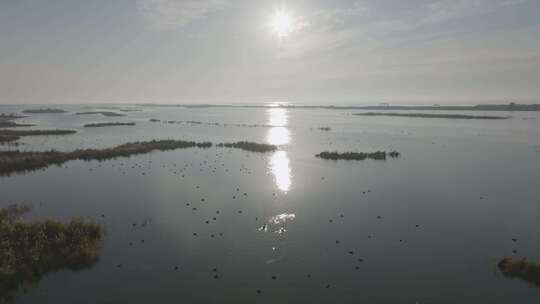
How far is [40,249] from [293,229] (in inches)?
548

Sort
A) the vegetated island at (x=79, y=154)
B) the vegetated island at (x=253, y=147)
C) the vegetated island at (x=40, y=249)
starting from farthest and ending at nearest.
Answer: the vegetated island at (x=253, y=147) < the vegetated island at (x=79, y=154) < the vegetated island at (x=40, y=249)

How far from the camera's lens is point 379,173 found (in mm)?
41125

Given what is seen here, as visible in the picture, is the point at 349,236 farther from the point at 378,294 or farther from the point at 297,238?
the point at 378,294

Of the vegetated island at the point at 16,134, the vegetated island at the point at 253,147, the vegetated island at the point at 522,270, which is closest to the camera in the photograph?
the vegetated island at the point at 522,270

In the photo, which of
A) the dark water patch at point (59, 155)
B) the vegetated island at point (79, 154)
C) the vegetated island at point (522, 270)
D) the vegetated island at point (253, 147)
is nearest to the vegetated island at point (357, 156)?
the vegetated island at point (253, 147)

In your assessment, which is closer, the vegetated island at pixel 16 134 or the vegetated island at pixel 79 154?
the vegetated island at pixel 79 154

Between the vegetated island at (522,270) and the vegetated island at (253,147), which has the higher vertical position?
the vegetated island at (253,147)

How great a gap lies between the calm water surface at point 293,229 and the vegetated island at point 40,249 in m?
0.68

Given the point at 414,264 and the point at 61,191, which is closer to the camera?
the point at 414,264

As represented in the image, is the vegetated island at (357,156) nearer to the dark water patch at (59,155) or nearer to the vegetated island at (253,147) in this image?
the vegetated island at (253,147)

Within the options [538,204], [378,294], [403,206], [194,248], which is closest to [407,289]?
[378,294]

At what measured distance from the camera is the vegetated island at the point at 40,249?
51.6ft

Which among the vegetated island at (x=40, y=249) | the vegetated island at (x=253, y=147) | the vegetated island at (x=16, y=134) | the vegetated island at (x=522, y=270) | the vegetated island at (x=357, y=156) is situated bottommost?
the vegetated island at (x=522, y=270)

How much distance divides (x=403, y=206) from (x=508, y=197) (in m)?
10.6
